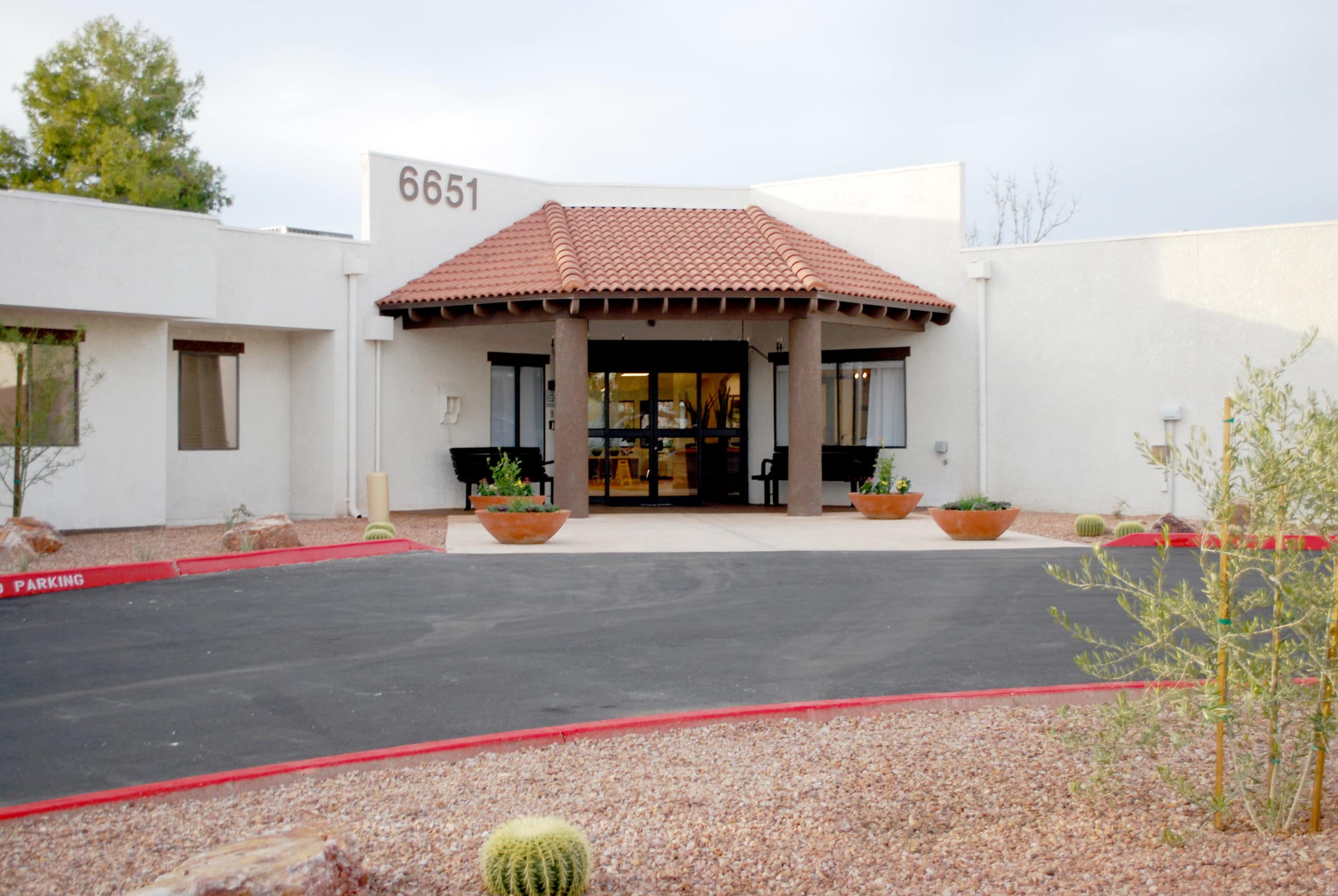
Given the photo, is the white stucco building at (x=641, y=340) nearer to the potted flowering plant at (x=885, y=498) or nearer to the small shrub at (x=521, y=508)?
the potted flowering plant at (x=885, y=498)

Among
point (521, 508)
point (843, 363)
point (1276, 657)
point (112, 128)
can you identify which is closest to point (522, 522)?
point (521, 508)

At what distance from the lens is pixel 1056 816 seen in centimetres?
452

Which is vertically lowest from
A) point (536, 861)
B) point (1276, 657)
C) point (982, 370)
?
point (536, 861)

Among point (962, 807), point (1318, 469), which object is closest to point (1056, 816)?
point (962, 807)

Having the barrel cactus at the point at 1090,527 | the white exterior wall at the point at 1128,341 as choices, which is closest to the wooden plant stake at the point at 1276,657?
the barrel cactus at the point at 1090,527

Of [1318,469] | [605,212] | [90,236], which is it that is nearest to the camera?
[1318,469]

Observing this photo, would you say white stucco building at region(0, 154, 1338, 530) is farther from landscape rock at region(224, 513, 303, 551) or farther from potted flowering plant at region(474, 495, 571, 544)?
landscape rock at region(224, 513, 303, 551)

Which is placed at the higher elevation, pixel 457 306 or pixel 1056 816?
pixel 457 306

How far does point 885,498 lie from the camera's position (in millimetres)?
16859

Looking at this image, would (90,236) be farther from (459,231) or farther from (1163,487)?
(1163,487)

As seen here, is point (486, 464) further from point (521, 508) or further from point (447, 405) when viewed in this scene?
point (521, 508)

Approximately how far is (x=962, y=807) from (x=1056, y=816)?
358 millimetres

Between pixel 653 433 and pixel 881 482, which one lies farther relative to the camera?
pixel 653 433

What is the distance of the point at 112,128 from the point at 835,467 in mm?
27846
